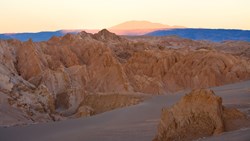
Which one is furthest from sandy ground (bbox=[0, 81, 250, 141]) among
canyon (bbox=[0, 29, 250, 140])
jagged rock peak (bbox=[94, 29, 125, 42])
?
jagged rock peak (bbox=[94, 29, 125, 42])

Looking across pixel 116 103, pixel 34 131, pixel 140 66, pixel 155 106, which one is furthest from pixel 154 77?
pixel 34 131

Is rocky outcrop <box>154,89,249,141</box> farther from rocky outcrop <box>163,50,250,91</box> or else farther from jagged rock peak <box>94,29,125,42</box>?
jagged rock peak <box>94,29,125,42</box>

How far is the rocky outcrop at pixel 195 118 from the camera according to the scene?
711 cm

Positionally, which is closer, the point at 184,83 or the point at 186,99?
the point at 186,99

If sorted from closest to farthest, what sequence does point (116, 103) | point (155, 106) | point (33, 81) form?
point (155, 106), point (116, 103), point (33, 81)

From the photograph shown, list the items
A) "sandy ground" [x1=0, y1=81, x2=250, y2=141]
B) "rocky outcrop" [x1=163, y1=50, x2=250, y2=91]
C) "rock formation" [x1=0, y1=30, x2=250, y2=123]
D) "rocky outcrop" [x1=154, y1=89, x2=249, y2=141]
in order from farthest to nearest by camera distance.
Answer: "rocky outcrop" [x1=163, y1=50, x2=250, y2=91] < "rock formation" [x1=0, y1=30, x2=250, y2=123] < "sandy ground" [x1=0, y1=81, x2=250, y2=141] < "rocky outcrop" [x1=154, y1=89, x2=249, y2=141]

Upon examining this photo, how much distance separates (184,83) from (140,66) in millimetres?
4474

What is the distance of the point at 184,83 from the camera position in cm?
3844

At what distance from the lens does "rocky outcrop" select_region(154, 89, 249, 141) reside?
23.3 feet

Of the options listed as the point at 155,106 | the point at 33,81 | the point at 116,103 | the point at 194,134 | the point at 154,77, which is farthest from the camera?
the point at 154,77

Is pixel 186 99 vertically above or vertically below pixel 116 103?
above

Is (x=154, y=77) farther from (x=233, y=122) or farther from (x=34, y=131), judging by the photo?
(x=233, y=122)

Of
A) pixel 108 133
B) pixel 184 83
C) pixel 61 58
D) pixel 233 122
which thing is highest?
pixel 233 122

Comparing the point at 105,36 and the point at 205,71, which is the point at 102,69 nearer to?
the point at 205,71
